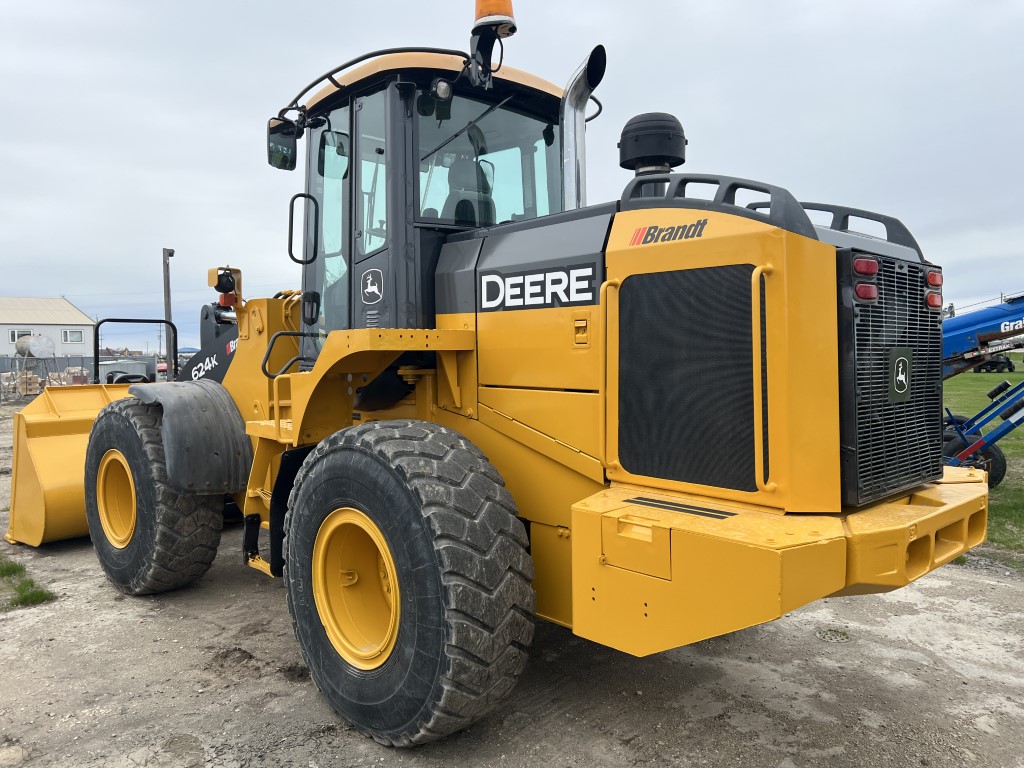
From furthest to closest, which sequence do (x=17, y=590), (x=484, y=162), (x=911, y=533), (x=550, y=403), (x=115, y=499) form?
(x=115, y=499) → (x=17, y=590) → (x=484, y=162) → (x=550, y=403) → (x=911, y=533)

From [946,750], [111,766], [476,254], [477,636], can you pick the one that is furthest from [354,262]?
[946,750]

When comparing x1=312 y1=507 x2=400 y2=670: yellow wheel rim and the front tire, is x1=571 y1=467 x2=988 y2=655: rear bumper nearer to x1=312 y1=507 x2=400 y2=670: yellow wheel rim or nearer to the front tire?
the front tire

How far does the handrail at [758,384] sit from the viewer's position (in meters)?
2.78

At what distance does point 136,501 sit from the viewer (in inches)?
206

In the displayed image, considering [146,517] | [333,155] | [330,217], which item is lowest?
[146,517]

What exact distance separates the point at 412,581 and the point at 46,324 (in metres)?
56.3

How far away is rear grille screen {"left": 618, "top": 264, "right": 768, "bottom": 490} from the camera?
2.88 m

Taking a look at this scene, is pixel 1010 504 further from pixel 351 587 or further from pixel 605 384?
pixel 351 587

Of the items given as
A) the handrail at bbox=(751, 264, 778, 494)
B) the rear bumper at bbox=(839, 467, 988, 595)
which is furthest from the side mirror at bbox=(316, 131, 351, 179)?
the rear bumper at bbox=(839, 467, 988, 595)

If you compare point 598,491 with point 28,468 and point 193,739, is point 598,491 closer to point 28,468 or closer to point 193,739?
point 193,739

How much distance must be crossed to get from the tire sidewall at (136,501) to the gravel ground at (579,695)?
25 cm

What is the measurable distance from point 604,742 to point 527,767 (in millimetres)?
387

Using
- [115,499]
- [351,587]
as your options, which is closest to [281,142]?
[351,587]

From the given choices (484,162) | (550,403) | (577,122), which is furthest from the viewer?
(484,162)
